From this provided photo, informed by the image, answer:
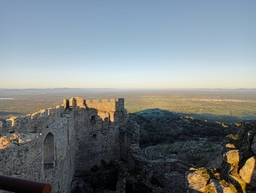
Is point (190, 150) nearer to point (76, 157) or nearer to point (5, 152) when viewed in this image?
point (76, 157)

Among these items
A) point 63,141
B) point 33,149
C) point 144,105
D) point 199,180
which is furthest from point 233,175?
point 144,105

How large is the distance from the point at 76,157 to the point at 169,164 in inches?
297

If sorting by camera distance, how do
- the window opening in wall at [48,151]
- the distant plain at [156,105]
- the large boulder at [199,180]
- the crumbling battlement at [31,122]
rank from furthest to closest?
1. the distant plain at [156,105]
2. the window opening in wall at [48,151]
3. the large boulder at [199,180]
4. the crumbling battlement at [31,122]

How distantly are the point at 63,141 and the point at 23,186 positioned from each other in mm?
8806

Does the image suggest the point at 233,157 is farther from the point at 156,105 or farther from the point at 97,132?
the point at 156,105

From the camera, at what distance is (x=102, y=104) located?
1542 centimetres

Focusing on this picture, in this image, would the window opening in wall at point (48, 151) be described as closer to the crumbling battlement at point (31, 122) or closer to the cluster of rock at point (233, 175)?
the crumbling battlement at point (31, 122)

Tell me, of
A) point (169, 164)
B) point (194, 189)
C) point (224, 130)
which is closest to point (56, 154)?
point (194, 189)

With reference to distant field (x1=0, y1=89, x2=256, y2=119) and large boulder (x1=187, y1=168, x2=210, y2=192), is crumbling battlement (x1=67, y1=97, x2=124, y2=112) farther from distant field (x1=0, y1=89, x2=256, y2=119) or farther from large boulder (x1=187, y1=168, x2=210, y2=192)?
distant field (x1=0, y1=89, x2=256, y2=119)

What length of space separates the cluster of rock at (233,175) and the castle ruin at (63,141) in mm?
5122

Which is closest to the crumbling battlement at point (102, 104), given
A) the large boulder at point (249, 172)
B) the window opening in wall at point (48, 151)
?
the window opening in wall at point (48, 151)

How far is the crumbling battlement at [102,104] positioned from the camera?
1470cm

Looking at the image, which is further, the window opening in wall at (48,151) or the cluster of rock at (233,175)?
the window opening in wall at (48,151)

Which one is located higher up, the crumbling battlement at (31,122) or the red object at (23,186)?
A: the red object at (23,186)
